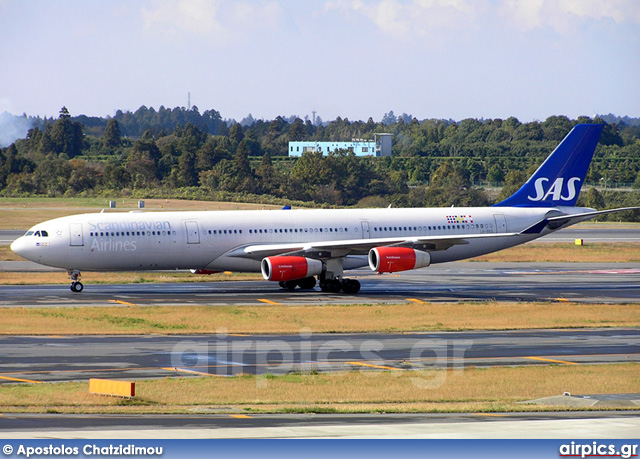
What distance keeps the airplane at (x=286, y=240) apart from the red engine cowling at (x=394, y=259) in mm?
53

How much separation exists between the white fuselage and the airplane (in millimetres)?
53

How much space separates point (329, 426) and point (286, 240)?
3187 centimetres

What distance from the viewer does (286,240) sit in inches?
2036

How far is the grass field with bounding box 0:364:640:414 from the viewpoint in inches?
917

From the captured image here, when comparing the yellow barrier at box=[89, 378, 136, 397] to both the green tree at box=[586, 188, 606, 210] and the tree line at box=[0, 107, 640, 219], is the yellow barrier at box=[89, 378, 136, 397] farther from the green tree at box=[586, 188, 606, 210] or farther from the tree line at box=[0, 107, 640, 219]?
the green tree at box=[586, 188, 606, 210]

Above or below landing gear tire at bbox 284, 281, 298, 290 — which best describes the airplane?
above

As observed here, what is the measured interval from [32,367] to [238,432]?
1261 centimetres

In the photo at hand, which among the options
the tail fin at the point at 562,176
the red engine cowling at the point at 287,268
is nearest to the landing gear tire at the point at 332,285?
the red engine cowling at the point at 287,268

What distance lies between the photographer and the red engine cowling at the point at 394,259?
48.4 meters

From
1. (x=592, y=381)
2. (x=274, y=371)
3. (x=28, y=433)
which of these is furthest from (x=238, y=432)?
(x=592, y=381)

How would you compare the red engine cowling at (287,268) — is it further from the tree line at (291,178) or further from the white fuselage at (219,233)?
the tree line at (291,178)

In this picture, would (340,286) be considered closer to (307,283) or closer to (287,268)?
(307,283)

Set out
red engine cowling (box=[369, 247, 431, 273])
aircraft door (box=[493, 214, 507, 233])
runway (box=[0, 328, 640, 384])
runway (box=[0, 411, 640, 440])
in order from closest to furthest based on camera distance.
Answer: runway (box=[0, 411, 640, 440])
runway (box=[0, 328, 640, 384])
red engine cowling (box=[369, 247, 431, 273])
aircraft door (box=[493, 214, 507, 233])

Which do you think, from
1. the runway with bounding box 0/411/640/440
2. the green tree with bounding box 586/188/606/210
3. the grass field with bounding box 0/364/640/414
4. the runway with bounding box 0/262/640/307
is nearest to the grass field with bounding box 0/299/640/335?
the runway with bounding box 0/262/640/307
